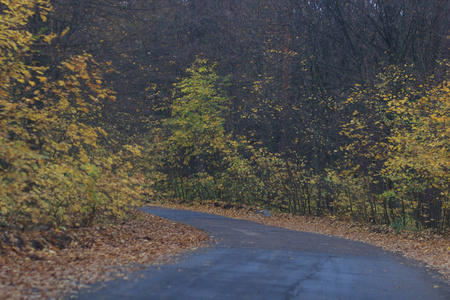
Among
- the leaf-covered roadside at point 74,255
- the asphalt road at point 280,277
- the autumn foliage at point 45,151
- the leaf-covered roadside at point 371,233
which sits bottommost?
the leaf-covered roadside at point 371,233

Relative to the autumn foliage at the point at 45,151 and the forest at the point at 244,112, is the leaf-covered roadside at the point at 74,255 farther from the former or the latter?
the forest at the point at 244,112

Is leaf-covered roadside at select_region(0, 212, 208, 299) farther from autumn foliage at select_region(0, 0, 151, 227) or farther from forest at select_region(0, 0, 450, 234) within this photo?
forest at select_region(0, 0, 450, 234)

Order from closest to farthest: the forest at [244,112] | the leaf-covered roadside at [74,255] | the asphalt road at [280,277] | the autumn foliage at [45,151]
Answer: the leaf-covered roadside at [74,255], the asphalt road at [280,277], the autumn foliage at [45,151], the forest at [244,112]

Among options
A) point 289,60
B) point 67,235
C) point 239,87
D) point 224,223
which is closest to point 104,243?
point 67,235

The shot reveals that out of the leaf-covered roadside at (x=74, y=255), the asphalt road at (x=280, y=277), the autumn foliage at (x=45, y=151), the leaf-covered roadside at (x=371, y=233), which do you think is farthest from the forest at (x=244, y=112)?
the asphalt road at (x=280, y=277)

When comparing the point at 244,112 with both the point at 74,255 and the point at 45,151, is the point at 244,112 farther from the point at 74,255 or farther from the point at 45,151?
the point at 74,255

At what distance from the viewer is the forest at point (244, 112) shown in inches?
487

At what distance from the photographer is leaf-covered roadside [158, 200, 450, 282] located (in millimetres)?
14031

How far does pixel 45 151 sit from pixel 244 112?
1824 cm

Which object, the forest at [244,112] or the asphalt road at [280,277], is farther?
the forest at [244,112]

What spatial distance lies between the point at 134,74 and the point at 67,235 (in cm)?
1127

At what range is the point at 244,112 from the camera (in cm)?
2966

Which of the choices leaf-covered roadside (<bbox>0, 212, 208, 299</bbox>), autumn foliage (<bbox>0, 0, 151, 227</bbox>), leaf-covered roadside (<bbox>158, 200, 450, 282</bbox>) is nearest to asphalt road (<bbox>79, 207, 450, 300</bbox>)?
leaf-covered roadside (<bbox>0, 212, 208, 299</bbox>)

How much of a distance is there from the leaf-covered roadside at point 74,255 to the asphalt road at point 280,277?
485mm
